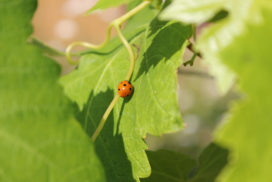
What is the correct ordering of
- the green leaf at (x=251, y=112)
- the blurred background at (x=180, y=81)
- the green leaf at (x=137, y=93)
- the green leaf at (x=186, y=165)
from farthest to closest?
the blurred background at (x=180, y=81) → the green leaf at (x=186, y=165) → the green leaf at (x=137, y=93) → the green leaf at (x=251, y=112)

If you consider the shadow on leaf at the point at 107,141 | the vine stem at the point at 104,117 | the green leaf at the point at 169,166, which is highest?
the vine stem at the point at 104,117

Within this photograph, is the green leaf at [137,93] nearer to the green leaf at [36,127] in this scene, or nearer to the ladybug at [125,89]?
the ladybug at [125,89]

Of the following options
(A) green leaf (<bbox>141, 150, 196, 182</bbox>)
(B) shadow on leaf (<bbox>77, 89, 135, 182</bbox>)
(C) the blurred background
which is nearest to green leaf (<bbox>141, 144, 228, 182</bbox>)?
(A) green leaf (<bbox>141, 150, 196, 182</bbox>)

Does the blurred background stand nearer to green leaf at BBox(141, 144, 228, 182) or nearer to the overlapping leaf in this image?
green leaf at BBox(141, 144, 228, 182)

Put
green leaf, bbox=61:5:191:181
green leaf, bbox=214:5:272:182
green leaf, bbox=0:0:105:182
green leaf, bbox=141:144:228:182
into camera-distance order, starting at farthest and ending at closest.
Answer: green leaf, bbox=141:144:228:182
green leaf, bbox=61:5:191:181
green leaf, bbox=0:0:105:182
green leaf, bbox=214:5:272:182

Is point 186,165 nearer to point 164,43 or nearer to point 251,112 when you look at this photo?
point 164,43

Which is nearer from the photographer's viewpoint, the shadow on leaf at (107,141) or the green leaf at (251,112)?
the green leaf at (251,112)

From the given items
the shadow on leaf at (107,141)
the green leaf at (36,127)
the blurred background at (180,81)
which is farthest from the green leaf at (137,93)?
the blurred background at (180,81)
